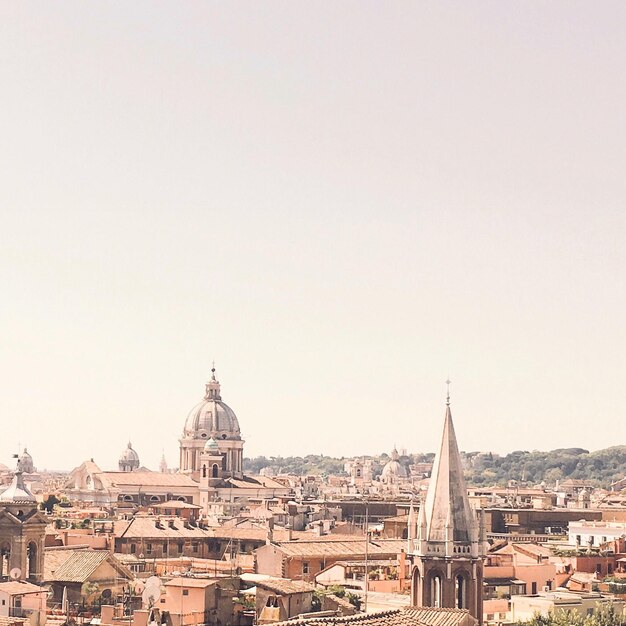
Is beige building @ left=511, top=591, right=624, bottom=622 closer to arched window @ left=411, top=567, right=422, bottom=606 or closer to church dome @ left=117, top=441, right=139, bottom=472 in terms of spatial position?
Result: arched window @ left=411, top=567, right=422, bottom=606

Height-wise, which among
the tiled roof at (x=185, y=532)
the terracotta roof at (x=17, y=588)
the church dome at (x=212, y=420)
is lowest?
the terracotta roof at (x=17, y=588)

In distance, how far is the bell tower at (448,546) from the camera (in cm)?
3838

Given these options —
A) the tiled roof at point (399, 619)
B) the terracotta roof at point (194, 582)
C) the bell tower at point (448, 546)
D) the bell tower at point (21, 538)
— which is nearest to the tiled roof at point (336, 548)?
the bell tower at point (21, 538)

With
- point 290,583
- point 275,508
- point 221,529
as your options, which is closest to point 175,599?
point 290,583

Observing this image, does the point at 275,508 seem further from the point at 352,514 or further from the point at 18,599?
the point at 18,599

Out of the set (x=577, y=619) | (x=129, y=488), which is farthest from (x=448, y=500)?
(x=129, y=488)

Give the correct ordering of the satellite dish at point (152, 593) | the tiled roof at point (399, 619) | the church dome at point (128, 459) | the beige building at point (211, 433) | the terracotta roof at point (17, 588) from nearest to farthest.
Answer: the tiled roof at point (399, 619) → the satellite dish at point (152, 593) → the terracotta roof at point (17, 588) → the beige building at point (211, 433) → the church dome at point (128, 459)

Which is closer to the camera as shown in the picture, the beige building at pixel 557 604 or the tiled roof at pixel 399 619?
the tiled roof at pixel 399 619

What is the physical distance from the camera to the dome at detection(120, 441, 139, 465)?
176 m

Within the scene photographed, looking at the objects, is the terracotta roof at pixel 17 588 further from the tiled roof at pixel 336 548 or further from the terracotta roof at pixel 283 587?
the tiled roof at pixel 336 548

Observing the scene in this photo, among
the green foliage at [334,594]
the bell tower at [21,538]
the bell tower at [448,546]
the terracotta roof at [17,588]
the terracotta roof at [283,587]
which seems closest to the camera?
the bell tower at [448,546]

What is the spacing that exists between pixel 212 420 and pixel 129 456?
147ft

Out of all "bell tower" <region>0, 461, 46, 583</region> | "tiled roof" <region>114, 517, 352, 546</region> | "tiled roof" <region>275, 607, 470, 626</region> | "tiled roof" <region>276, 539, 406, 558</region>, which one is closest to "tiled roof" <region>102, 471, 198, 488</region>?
"tiled roof" <region>114, 517, 352, 546</region>

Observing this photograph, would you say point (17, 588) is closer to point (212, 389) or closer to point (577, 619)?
point (577, 619)
